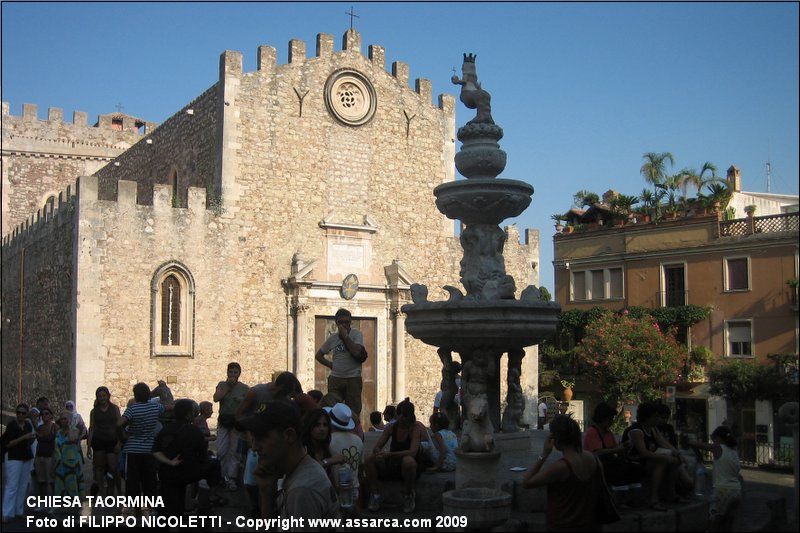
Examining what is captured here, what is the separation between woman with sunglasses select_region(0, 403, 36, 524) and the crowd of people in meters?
0.01

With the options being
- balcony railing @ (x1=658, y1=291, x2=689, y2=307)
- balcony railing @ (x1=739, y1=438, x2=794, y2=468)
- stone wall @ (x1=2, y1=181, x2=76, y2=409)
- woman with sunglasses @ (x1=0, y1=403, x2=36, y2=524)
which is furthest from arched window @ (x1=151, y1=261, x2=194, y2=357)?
balcony railing @ (x1=658, y1=291, x2=689, y2=307)

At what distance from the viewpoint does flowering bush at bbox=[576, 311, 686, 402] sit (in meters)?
29.4

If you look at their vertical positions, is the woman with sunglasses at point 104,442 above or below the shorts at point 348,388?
below

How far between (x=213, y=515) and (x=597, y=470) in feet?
17.5

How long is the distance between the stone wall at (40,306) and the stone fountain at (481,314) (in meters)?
12.5

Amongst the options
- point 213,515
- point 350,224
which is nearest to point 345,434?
point 213,515

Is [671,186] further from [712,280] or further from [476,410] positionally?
[476,410]

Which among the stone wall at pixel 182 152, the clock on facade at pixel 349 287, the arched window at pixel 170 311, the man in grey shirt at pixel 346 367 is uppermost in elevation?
the stone wall at pixel 182 152

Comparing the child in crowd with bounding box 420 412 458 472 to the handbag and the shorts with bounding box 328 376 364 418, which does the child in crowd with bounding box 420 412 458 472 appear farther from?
the handbag

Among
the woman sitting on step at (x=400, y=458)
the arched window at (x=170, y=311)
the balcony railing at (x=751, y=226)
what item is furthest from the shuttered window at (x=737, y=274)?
the woman sitting on step at (x=400, y=458)

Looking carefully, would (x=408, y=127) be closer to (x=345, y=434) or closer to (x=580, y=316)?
(x=580, y=316)

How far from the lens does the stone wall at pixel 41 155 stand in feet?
120

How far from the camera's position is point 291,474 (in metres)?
4.88

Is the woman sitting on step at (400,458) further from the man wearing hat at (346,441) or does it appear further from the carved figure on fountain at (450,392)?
the carved figure on fountain at (450,392)
